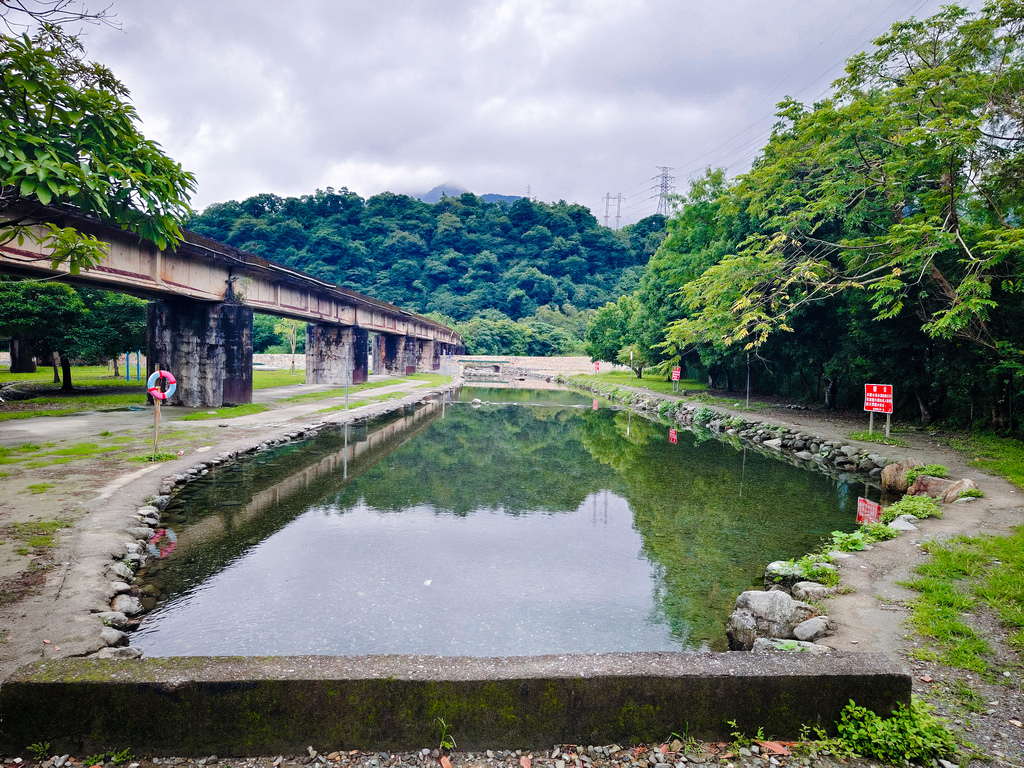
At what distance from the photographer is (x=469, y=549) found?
8.36 meters

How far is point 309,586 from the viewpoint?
22.2 feet

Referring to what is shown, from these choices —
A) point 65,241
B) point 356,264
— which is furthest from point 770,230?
point 356,264

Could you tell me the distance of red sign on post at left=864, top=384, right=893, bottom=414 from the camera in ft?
48.2

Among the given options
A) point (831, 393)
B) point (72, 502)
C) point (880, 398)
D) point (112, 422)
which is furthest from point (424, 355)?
point (72, 502)

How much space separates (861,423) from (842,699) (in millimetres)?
18520

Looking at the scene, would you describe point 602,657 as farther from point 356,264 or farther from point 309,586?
point 356,264

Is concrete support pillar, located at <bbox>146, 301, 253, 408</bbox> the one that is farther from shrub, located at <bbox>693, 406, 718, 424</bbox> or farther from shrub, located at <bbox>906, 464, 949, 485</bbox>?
shrub, located at <bbox>906, 464, 949, 485</bbox>

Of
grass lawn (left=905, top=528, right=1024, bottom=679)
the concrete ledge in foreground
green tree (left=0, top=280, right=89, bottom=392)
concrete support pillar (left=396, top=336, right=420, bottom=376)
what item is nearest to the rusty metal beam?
green tree (left=0, top=280, right=89, bottom=392)

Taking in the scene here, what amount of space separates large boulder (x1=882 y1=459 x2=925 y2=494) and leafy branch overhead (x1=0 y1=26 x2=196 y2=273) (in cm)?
1338

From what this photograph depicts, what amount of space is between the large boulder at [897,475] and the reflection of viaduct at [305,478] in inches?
459

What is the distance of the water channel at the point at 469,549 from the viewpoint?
5703mm

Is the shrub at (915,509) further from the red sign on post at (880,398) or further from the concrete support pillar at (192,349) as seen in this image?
the concrete support pillar at (192,349)

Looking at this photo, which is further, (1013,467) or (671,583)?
(1013,467)

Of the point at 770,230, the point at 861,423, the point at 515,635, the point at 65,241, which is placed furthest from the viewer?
the point at 770,230
